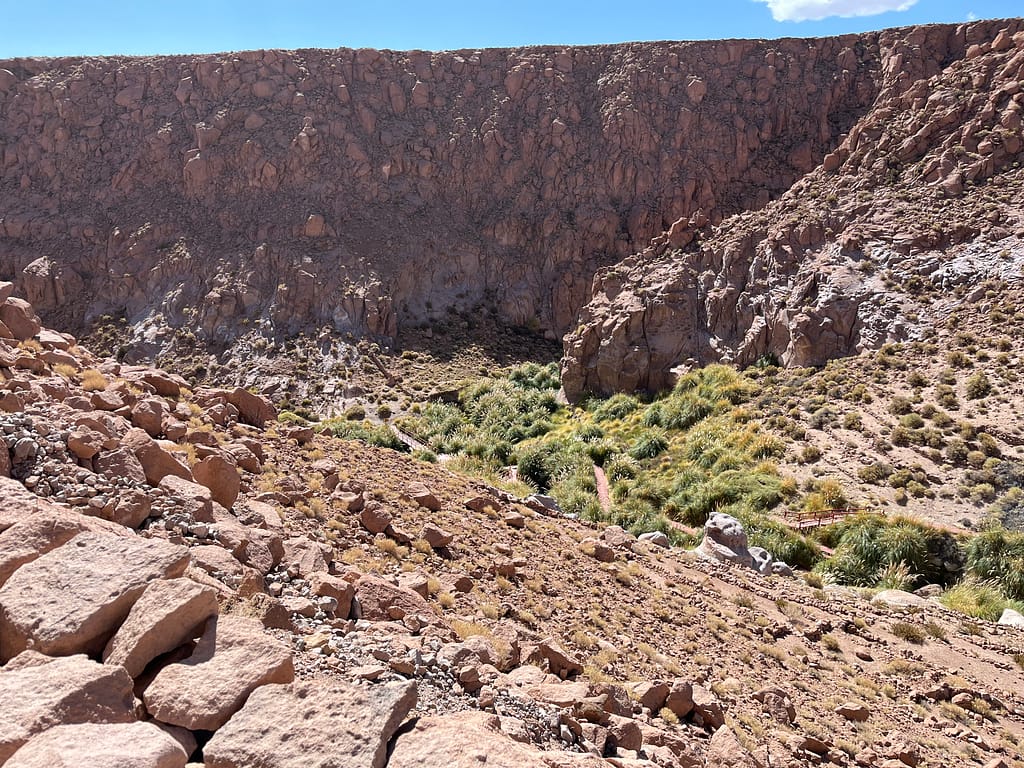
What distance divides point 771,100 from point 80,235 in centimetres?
4387

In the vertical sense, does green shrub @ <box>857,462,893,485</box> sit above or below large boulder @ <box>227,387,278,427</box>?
below

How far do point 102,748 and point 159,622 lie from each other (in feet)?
3.30

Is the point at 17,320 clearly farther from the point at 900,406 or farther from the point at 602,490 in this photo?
the point at 900,406

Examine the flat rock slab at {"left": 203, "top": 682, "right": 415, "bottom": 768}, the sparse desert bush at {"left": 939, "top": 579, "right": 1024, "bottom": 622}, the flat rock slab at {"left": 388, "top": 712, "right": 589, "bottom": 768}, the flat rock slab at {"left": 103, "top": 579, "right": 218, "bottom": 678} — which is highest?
the flat rock slab at {"left": 103, "top": 579, "right": 218, "bottom": 678}

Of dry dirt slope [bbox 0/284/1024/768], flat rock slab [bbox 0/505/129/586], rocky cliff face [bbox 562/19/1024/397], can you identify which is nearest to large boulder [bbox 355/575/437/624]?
dry dirt slope [bbox 0/284/1024/768]

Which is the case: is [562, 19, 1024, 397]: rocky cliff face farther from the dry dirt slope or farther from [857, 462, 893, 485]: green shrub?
the dry dirt slope

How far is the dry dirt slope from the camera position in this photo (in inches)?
161

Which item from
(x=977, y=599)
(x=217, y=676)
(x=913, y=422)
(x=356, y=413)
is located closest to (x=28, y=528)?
(x=217, y=676)

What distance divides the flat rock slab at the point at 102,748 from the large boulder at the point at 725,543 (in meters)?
13.3

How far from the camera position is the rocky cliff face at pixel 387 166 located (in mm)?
44094

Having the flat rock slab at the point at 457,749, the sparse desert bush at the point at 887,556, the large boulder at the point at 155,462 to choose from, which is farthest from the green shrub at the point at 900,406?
the flat rock slab at the point at 457,749

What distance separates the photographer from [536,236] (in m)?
47.8

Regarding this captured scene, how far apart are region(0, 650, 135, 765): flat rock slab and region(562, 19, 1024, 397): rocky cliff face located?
29.8 metres

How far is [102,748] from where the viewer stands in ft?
11.1
